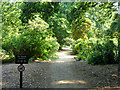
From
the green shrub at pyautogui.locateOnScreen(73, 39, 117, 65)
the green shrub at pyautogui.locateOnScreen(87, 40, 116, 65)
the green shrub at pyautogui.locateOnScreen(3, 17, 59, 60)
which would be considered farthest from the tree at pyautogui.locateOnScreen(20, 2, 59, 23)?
the green shrub at pyautogui.locateOnScreen(87, 40, 116, 65)

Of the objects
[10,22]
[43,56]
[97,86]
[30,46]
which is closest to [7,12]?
[10,22]

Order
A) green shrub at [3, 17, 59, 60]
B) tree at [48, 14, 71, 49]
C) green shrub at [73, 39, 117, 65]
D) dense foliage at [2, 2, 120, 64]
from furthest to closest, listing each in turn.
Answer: tree at [48, 14, 71, 49] < green shrub at [3, 17, 59, 60] < green shrub at [73, 39, 117, 65] < dense foliage at [2, 2, 120, 64]

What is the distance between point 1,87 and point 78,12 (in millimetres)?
5688

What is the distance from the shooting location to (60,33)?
30.7 meters

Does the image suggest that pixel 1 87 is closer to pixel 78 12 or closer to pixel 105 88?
pixel 105 88

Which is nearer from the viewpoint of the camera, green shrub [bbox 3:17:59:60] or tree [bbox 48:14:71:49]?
green shrub [bbox 3:17:59:60]

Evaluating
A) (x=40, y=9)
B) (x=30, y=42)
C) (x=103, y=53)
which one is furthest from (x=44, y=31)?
(x=103, y=53)

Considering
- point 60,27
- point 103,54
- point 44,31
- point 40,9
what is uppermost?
point 40,9

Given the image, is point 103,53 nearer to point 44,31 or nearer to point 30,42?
point 44,31

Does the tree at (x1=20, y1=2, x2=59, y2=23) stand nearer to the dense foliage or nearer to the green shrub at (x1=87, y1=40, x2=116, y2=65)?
the dense foliage

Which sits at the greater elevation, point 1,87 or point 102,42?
point 102,42

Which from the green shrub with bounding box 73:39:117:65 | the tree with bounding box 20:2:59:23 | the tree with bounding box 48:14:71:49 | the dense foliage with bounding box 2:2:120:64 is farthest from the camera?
the tree with bounding box 48:14:71:49

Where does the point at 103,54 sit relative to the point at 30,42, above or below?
below

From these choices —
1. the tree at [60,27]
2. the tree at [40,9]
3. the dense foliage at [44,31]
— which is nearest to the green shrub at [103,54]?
the dense foliage at [44,31]
